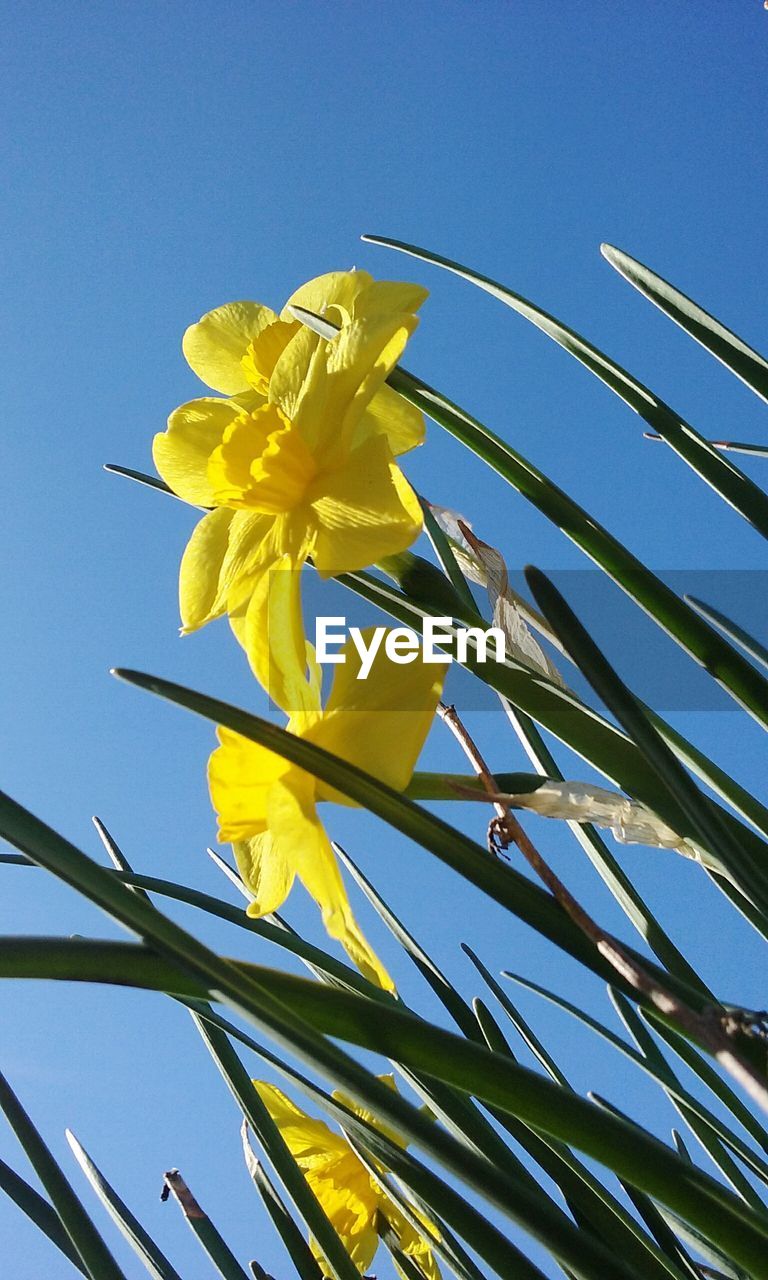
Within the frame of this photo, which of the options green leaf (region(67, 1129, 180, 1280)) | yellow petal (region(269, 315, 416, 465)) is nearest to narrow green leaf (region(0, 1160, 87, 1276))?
green leaf (region(67, 1129, 180, 1280))

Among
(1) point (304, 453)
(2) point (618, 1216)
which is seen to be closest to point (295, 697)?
(1) point (304, 453)

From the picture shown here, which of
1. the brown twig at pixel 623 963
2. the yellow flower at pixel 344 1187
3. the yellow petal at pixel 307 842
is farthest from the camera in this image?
the yellow flower at pixel 344 1187

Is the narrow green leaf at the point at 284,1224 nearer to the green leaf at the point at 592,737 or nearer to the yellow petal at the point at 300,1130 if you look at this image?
the yellow petal at the point at 300,1130

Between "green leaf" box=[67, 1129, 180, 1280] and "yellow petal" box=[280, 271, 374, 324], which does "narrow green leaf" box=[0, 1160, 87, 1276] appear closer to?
"green leaf" box=[67, 1129, 180, 1280]

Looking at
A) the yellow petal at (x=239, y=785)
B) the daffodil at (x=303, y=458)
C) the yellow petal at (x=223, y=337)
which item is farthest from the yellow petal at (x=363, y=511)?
the yellow petal at (x=223, y=337)

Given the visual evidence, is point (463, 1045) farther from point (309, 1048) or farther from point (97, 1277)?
point (97, 1277)

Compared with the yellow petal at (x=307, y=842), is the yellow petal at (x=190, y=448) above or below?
above

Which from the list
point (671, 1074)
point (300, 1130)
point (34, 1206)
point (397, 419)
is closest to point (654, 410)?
point (397, 419)
